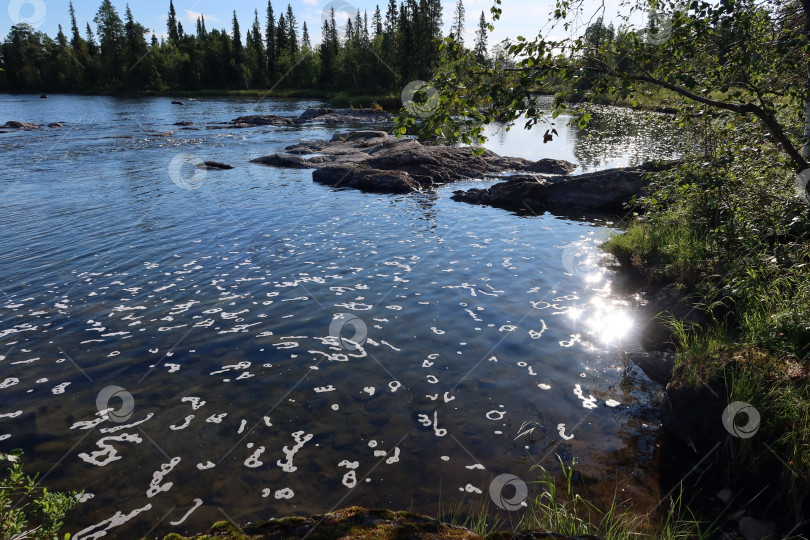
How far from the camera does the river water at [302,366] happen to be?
5324 mm

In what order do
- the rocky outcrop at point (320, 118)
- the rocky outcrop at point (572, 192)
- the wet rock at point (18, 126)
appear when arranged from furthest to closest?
the rocky outcrop at point (320, 118), the wet rock at point (18, 126), the rocky outcrop at point (572, 192)

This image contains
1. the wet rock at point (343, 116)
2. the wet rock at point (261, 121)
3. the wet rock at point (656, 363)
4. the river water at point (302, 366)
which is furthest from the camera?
the wet rock at point (343, 116)

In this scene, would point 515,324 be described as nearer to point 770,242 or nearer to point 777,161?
point 770,242

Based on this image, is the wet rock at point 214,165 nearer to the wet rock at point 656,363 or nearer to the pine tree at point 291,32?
the wet rock at point 656,363

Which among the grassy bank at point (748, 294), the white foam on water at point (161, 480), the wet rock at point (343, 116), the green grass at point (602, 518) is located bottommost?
the white foam on water at point (161, 480)

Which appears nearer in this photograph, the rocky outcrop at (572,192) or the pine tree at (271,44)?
the rocky outcrop at (572,192)

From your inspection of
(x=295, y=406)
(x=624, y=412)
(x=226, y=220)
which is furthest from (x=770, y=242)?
(x=226, y=220)

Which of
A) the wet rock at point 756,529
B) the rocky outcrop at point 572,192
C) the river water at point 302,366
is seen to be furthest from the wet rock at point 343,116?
the wet rock at point 756,529

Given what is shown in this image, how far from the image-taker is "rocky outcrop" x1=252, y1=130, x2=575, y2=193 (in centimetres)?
2416

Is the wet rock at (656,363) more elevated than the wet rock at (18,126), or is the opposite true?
the wet rock at (18,126)

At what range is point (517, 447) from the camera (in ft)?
19.3

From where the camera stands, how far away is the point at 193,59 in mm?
134250

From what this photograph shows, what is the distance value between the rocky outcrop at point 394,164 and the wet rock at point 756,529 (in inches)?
799

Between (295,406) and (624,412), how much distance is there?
493 cm
